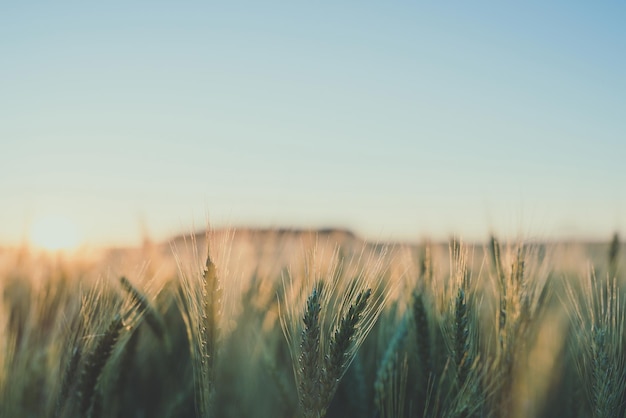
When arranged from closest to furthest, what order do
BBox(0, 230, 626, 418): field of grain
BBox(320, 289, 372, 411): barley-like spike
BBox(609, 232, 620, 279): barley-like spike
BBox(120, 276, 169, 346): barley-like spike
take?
BBox(320, 289, 372, 411): barley-like spike, BBox(0, 230, 626, 418): field of grain, BBox(120, 276, 169, 346): barley-like spike, BBox(609, 232, 620, 279): barley-like spike

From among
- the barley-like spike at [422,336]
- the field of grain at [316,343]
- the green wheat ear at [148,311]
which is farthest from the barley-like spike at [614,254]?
the green wheat ear at [148,311]

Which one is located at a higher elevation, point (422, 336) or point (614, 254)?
point (614, 254)

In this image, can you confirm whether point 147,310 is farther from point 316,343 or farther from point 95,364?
point 316,343

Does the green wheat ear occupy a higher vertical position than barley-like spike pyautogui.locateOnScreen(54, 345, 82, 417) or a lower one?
higher

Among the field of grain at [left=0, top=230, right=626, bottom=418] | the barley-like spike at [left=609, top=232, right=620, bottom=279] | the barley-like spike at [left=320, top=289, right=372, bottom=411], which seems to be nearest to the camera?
the barley-like spike at [left=320, top=289, right=372, bottom=411]

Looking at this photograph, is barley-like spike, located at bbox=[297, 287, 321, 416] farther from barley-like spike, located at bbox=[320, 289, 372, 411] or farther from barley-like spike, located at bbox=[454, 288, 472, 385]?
barley-like spike, located at bbox=[454, 288, 472, 385]

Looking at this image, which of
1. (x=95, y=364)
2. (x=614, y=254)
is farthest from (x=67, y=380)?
(x=614, y=254)

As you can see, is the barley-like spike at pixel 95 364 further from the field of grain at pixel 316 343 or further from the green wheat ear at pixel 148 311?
the green wheat ear at pixel 148 311

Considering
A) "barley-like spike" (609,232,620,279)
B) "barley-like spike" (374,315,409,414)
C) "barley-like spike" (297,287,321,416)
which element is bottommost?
"barley-like spike" (374,315,409,414)

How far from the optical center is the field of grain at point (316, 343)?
1.45 m

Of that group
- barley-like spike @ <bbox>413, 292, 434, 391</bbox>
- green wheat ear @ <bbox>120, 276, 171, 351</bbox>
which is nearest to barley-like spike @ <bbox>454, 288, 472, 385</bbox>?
barley-like spike @ <bbox>413, 292, 434, 391</bbox>

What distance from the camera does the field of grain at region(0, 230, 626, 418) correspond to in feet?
4.77

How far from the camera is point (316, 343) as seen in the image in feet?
Result: 4.44

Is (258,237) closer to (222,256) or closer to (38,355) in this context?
(38,355)
